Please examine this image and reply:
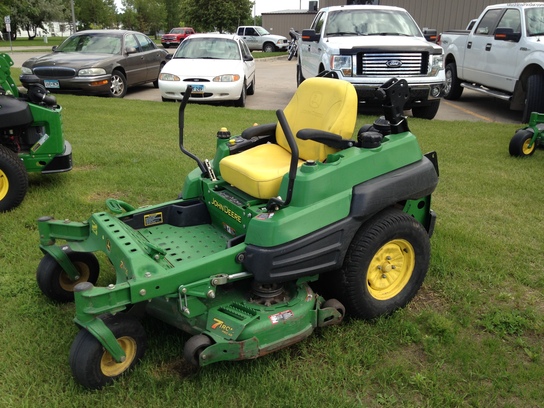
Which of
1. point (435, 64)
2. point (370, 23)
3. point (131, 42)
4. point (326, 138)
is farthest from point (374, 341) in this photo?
point (131, 42)

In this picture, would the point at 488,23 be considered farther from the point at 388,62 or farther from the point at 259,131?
the point at 259,131

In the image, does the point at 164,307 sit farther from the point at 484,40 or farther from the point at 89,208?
the point at 484,40

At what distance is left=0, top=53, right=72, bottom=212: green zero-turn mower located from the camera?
4.91 metres

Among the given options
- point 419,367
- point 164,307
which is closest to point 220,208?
point 164,307

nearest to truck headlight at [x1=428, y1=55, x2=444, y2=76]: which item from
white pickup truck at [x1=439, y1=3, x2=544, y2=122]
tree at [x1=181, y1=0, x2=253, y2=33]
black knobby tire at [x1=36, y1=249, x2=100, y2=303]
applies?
white pickup truck at [x1=439, y1=3, x2=544, y2=122]

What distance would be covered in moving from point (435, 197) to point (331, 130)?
254 cm

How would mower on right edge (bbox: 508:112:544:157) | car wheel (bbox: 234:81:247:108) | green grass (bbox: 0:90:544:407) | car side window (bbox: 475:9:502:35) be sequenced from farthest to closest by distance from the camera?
1. car wheel (bbox: 234:81:247:108)
2. car side window (bbox: 475:9:502:35)
3. mower on right edge (bbox: 508:112:544:157)
4. green grass (bbox: 0:90:544:407)

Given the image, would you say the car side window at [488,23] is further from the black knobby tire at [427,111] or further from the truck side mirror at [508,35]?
the black knobby tire at [427,111]

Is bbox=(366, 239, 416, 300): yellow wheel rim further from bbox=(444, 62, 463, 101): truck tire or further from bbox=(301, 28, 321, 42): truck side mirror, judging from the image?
bbox=(444, 62, 463, 101): truck tire

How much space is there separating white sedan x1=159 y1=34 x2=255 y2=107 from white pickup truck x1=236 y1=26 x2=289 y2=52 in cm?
2123

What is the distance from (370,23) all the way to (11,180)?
7375 mm

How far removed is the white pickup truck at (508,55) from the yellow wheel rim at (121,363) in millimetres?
8330

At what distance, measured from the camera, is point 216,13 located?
141 feet

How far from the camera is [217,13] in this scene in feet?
141
